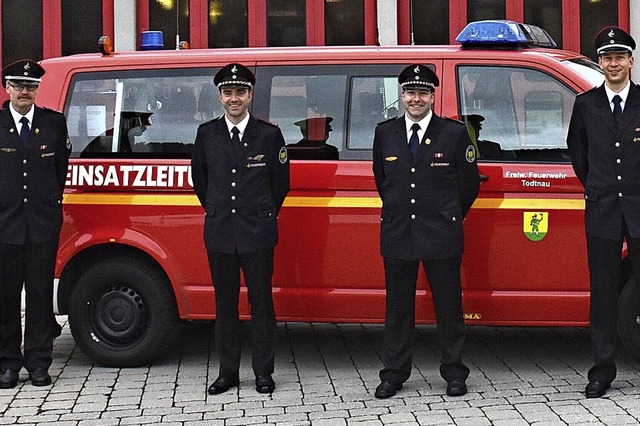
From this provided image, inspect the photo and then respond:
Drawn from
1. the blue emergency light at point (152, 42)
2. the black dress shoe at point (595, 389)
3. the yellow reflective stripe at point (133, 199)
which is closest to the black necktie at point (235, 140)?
the yellow reflective stripe at point (133, 199)

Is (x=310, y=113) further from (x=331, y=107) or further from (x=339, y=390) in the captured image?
(x=339, y=390)

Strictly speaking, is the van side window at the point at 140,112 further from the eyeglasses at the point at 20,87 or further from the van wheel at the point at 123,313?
the van wheel at the point at 123,313

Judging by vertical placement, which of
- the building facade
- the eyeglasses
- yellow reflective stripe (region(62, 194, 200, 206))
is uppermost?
the building facade

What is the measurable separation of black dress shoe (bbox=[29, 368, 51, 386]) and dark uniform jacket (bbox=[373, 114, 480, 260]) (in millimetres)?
2207

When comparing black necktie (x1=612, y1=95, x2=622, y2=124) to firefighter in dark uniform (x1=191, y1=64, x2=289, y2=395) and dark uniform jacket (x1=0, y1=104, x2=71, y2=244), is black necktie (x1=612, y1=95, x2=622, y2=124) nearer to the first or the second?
firefighter in dark uniform (x1=191, y1=64, x2=289, y2=395)

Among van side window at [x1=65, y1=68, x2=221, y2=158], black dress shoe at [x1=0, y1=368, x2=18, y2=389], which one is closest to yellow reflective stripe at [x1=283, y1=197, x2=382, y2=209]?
van side window at [x1=65, y1=68, x2=221, y2=158]

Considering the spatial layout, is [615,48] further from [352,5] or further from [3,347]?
[352,5]

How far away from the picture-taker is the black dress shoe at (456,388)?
623 centimetres

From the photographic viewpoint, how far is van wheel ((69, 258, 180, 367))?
23.0 ft

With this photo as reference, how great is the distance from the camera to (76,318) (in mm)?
7090

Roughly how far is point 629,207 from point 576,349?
5.46 feet

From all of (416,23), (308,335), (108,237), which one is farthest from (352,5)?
(108,237)

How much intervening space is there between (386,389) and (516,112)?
1761 millimetres

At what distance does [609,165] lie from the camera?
20.1 feet
